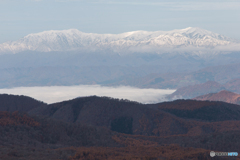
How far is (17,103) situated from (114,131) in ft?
229

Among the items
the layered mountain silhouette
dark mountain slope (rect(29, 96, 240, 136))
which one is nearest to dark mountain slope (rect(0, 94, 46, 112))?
the layered mountain silhouette

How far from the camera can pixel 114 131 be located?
242 ft

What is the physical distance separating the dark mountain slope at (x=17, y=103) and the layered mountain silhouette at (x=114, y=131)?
0.69 metres

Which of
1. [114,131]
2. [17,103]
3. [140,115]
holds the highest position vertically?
[17,103]

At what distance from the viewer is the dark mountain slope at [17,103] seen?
12891 centimetres

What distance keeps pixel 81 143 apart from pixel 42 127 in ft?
29.2

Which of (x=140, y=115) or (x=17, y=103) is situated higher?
(x=17, y=103)

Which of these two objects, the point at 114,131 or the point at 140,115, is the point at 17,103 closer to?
the point at 140,115

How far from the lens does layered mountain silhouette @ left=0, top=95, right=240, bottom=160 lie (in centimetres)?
4356

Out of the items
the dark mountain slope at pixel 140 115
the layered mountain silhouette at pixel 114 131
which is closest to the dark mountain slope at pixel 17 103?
the layered mountain silhouette at pixel 114 131

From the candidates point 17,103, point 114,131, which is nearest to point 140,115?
point 114,131

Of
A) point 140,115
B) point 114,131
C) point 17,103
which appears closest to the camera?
point 114,131

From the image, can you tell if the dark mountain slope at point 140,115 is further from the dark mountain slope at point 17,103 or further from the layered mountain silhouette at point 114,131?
the dark mountain slope at point 17,103

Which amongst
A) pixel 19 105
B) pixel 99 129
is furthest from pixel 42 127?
pixel 19 105
